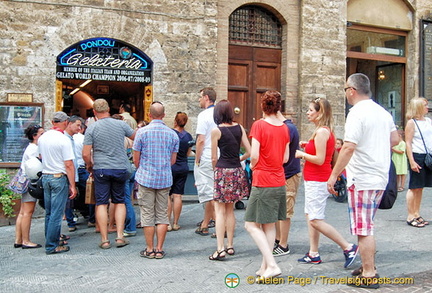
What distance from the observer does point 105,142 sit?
636cm

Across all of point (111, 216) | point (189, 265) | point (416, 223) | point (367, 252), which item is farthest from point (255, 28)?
point (367, 252)

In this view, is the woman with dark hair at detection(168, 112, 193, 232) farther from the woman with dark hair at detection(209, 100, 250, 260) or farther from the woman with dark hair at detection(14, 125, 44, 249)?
the woman with dark hair at detection(14, 125, 44, 249)

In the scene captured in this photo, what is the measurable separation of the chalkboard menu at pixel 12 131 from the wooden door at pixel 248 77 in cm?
485

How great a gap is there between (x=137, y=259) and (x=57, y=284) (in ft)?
3.69

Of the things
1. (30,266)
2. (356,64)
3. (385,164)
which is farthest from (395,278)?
(356,64)

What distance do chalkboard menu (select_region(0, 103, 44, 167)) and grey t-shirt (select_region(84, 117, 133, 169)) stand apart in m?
4.29

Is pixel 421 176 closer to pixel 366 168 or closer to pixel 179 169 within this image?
pixel 366 168

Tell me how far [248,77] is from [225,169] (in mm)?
7212

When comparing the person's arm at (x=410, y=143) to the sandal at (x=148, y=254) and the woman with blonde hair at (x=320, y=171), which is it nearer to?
the woman with blonde hair at (x=320, y=171)

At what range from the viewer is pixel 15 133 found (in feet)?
32.7

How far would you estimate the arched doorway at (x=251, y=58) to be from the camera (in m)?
12.5

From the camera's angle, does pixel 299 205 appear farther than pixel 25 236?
Yes

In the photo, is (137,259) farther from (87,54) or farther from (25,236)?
(87,54)

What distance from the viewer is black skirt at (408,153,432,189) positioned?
7.27m
